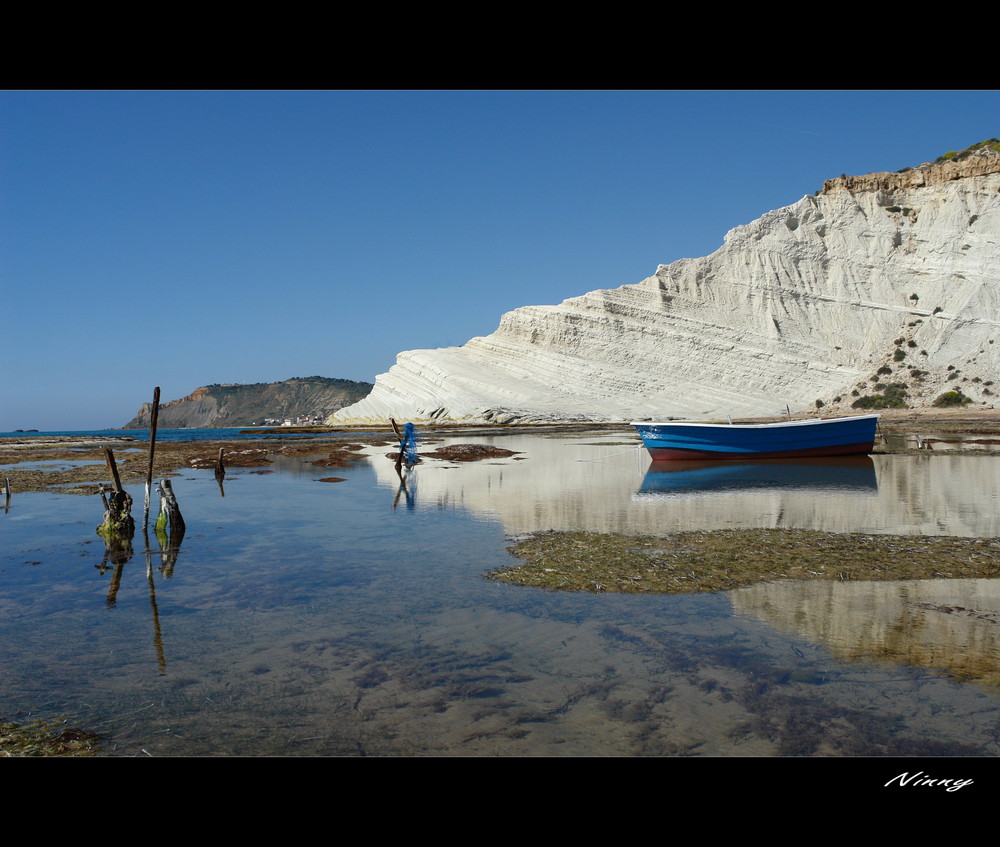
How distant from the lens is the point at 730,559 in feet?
28.0

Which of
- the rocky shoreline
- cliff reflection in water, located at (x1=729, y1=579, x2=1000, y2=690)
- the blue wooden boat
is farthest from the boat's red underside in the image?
cliff reflection in water, located at (x1=729, y1=579, x2=1000, y2=690)

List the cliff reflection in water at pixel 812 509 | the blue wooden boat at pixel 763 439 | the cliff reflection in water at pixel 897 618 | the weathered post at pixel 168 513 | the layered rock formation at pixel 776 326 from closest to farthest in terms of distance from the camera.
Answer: the cliff reflection in water at pixel 897 618 < the cliff reflection in water at pixel 812 509 < the weathered post at pixel 168 513 < the blue wooden boat at pixel 763 439 < the layered rock formation at pixel 776 326

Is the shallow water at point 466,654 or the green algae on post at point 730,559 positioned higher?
the green algae on post at point 730,559

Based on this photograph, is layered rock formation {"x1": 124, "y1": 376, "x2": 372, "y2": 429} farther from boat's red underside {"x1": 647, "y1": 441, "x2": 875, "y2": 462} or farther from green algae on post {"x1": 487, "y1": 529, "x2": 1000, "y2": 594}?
green algae on post {"x1": 487, "y1": 529, "x2": 1000, "y2": 594}

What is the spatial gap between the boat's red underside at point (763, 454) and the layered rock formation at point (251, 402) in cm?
14778

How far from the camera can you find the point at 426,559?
9461mm

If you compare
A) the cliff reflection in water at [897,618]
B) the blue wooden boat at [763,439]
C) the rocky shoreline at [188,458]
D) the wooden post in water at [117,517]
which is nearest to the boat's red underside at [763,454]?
the blue wooden boat at [763,439]

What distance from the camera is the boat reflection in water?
1586cm

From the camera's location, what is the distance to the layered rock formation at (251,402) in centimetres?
16950

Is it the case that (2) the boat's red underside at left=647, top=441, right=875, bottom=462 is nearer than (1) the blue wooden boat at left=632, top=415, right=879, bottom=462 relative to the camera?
No

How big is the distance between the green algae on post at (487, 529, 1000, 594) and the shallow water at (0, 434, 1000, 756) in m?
0.41

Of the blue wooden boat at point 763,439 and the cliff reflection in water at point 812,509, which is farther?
the blue wooden boat at point 763,439

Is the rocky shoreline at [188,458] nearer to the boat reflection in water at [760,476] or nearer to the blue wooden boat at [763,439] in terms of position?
the blue wooden boat at [763,439]

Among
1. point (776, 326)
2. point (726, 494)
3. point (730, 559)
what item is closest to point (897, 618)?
point (730, 559)
